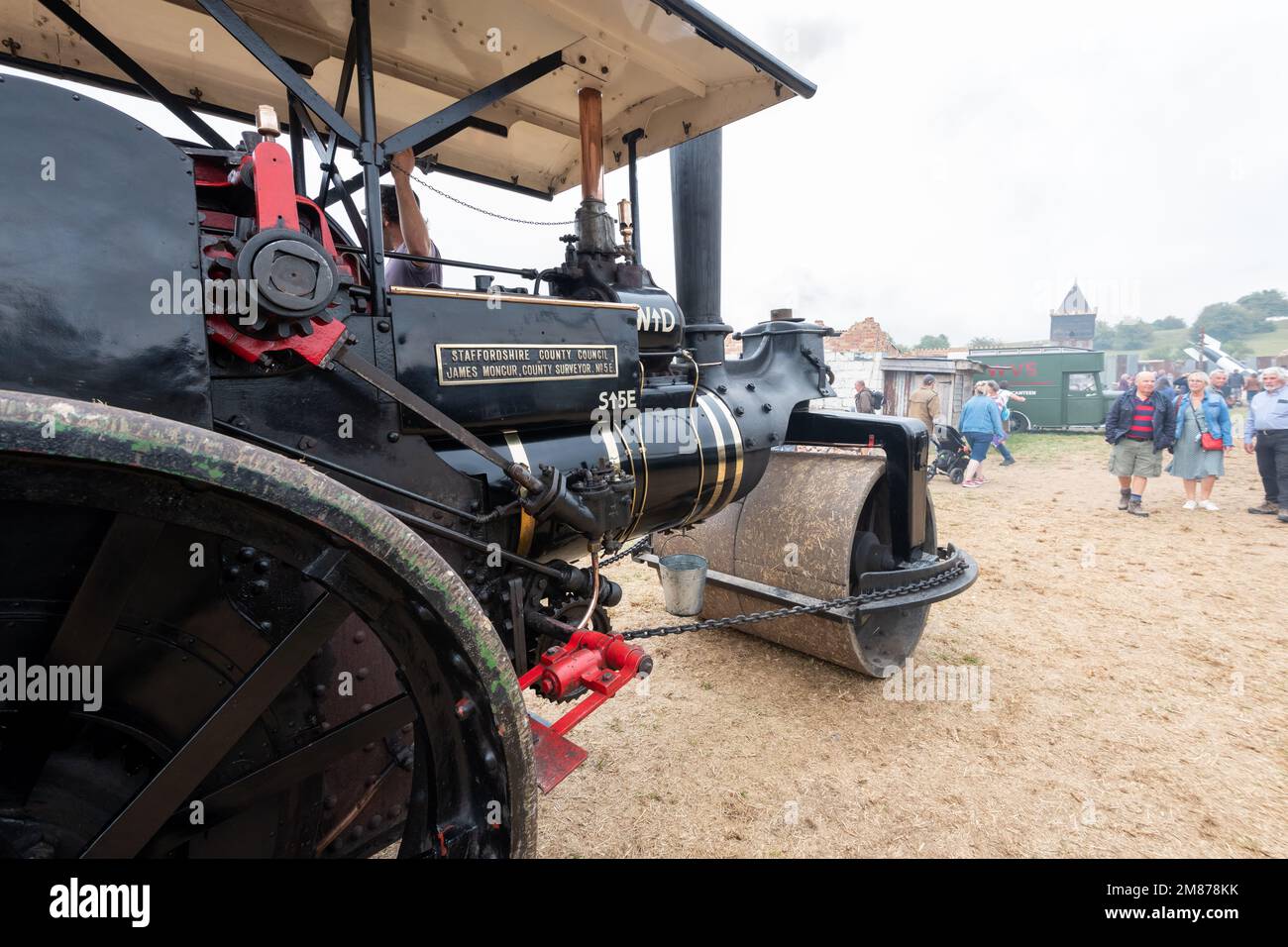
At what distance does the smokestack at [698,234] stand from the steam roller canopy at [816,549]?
105cm

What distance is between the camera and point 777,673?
379cm

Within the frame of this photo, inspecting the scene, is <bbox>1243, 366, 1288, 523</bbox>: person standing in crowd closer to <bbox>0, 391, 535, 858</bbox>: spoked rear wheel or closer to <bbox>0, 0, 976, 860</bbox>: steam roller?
<bbox>0, 0, 976, 860</bbox>: steam roller

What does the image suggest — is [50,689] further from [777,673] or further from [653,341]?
[777,673]

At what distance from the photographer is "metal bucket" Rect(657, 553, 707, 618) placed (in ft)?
10.3

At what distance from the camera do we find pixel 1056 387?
20578 millimetres

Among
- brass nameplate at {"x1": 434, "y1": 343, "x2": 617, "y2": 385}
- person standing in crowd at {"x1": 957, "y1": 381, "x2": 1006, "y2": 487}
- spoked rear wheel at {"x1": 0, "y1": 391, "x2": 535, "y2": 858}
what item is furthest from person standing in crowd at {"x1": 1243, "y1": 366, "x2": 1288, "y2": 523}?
spoked rear wheel at {"x1": 0, "y1": 391, "x2": 535, "y2": 858}

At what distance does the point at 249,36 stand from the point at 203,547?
1150mm

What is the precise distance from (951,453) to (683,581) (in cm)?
997

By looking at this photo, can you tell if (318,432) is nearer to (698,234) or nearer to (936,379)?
(698,234)

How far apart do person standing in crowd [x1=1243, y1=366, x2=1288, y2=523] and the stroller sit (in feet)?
12.3
